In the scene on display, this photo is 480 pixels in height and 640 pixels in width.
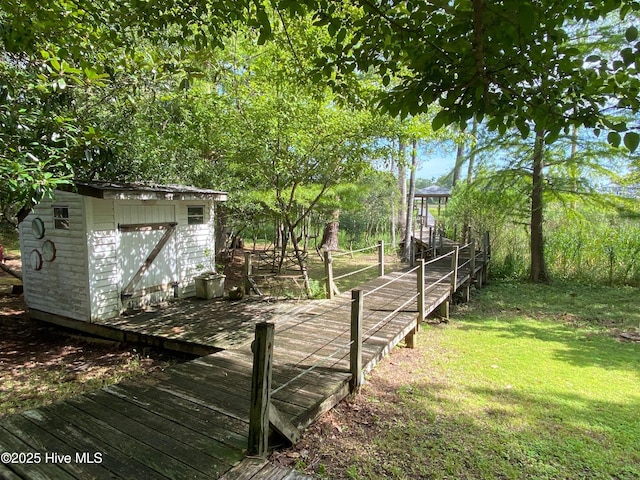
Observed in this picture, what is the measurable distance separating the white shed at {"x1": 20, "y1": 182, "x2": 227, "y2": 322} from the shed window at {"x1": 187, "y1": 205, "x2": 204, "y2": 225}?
0.49 feet

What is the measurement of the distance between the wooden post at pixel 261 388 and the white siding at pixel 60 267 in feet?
16.0

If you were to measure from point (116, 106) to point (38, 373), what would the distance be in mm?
4861

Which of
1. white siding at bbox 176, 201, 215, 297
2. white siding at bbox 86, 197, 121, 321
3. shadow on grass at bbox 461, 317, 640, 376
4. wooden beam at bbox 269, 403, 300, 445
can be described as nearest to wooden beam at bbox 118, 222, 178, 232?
white siding at bbox 86, 197, 121, 321

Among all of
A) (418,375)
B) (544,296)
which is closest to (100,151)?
(418,375)

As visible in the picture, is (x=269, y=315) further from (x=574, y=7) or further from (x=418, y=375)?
(x=574, y=7)

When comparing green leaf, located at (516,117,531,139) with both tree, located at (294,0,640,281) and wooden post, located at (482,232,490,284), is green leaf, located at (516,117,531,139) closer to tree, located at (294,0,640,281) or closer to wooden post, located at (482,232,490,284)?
tree, located at (294,0,640,281)

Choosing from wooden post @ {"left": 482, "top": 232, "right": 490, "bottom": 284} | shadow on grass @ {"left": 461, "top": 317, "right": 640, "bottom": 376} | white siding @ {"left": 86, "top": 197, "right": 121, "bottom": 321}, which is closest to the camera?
shadow on grass @ {"left": 461, "top": 317, "right": 640, "bottom": 376}

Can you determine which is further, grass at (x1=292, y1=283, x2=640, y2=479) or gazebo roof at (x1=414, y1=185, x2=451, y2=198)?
gazebo roof at (x1=414, y1=185, x2=451, y2=198)

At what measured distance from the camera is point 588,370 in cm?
492

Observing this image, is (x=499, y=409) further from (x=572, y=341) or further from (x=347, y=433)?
(x=572, y=341)

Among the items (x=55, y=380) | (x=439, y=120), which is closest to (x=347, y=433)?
(x=439, y=120)

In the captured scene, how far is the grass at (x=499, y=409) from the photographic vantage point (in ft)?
9.58

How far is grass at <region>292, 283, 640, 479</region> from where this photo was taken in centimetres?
292

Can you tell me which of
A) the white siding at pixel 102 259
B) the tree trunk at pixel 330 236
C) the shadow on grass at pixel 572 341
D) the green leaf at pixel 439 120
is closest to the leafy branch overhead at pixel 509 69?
the green leaf at pixel 439 120
